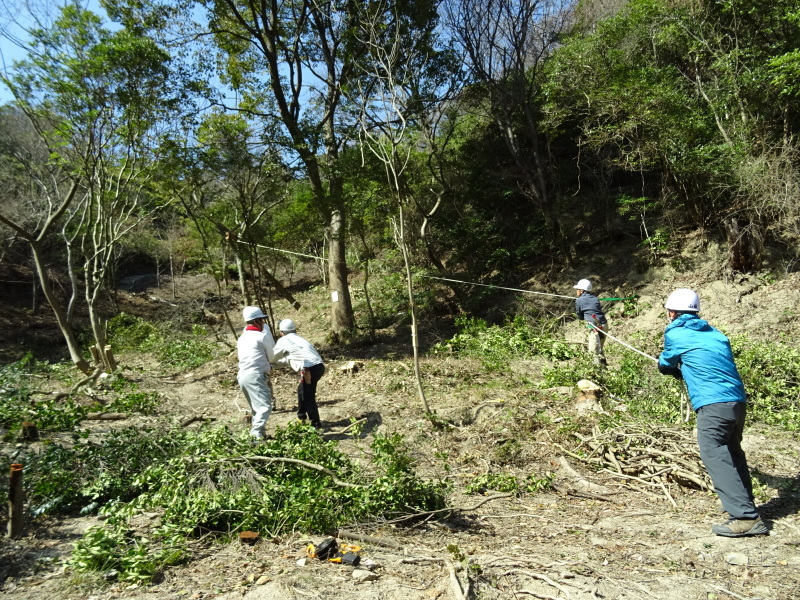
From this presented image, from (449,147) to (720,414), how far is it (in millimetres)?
15011

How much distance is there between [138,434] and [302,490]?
250 cm

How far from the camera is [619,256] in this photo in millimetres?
13523

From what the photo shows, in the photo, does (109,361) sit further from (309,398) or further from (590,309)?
(590,309)

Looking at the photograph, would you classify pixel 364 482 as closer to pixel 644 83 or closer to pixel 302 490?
pixel 302 490

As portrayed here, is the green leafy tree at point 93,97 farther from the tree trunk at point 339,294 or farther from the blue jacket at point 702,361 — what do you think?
the blue jacket at point 702,361

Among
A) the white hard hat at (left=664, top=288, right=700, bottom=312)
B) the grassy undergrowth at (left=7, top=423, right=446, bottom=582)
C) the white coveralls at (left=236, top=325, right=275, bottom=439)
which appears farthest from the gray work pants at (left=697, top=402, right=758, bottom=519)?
the white coveralls at (left=236, top=325, right=275, bottom=439)

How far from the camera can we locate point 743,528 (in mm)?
3740

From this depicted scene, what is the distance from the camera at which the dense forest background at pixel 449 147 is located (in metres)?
10.3

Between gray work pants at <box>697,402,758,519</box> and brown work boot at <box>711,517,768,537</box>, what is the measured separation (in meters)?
0.05

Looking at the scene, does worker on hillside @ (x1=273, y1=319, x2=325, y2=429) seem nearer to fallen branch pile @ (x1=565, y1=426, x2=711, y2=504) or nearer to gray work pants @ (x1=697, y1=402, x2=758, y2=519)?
Result: fallen branch pile @ (x1=565, y1=426, x2=711, y2=504)

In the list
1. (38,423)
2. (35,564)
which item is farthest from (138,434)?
(35,564)

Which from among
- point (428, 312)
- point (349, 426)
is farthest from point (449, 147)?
point (349, 426)

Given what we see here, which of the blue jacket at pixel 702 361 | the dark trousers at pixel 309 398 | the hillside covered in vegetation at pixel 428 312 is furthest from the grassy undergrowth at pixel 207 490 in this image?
the blue jacket at pixel 702 361

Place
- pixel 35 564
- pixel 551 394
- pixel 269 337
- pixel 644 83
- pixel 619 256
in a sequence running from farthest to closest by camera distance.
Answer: pixel 619 256
pixel 644 83
pixel 551 394
pixel 269 337
pixel 35 564
